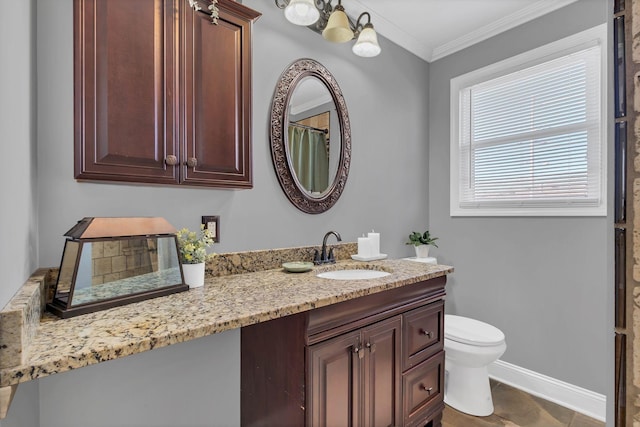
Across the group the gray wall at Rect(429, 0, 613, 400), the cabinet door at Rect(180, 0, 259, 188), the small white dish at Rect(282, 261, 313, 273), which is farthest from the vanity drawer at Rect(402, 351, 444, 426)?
the cabinet door at Rect(180, 0, 259, 188)

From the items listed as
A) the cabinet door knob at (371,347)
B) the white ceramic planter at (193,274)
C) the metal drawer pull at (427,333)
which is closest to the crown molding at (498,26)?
the metal drawer pull at (427,333)

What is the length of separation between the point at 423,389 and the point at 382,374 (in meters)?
0.40

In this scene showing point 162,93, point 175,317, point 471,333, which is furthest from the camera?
point 471,333

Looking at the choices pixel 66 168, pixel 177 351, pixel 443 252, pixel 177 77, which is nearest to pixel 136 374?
pixel 177 351

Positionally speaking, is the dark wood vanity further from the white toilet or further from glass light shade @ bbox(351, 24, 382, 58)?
glass light shade @ bbox(351, 24, 382, 58)

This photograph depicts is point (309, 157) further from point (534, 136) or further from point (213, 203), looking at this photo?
point (534, 136)

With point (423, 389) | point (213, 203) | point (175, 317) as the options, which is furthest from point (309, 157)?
point (423, 389)

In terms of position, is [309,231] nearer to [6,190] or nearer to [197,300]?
[197,300]

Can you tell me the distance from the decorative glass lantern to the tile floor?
1874mm

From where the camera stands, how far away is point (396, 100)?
2.64m

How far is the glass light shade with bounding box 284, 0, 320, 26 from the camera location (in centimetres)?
161

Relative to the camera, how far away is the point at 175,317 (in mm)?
985

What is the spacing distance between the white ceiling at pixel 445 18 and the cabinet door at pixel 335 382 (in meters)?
2.15

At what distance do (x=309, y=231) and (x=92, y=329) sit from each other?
1308 mm
